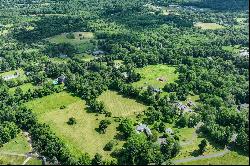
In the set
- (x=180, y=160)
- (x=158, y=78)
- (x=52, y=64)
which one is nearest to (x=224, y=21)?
(x=158, y=78)

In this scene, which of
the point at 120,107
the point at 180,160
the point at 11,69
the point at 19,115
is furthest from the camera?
the point at 11,69

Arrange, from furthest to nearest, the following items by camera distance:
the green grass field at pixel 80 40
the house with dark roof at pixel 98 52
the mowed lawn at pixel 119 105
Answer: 1. the green grass field at pixel 80 40
2. the house with dark roof at pixel 98 52
3. the mowed lawn at pixel 119 105

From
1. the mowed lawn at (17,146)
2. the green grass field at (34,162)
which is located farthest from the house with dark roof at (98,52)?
the green grass field at (34,162)

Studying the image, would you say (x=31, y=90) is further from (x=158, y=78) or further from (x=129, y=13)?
(x=129, y=13)

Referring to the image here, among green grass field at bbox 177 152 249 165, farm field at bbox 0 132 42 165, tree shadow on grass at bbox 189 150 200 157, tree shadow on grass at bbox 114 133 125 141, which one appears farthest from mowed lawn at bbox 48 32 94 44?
green grass field at bbox 177 152 249 165

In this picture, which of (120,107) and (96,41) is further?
(96,41)

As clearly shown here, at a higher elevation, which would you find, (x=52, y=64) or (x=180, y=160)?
(x=52, y=64)

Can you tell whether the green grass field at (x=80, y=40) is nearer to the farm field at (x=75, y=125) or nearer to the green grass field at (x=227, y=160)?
the farm field at (x=75, y=125)
